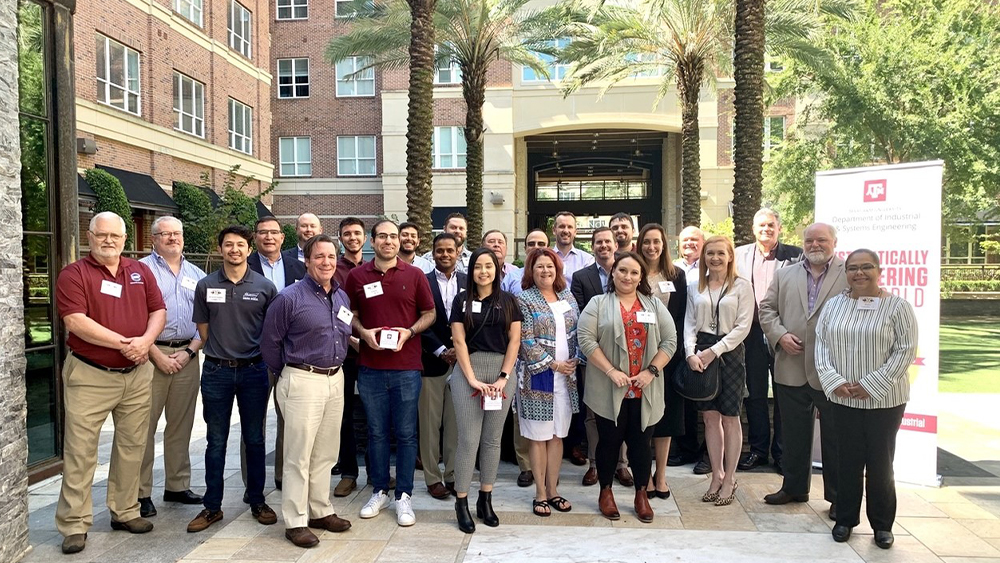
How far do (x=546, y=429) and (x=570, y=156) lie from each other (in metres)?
31.9

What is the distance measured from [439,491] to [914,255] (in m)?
4.21

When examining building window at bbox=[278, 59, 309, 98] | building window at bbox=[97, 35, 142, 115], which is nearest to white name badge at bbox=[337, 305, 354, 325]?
building window at bbox=[97, 35, 142, 115]

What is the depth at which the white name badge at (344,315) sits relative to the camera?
14.8 ft

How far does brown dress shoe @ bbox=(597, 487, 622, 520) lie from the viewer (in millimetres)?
4754

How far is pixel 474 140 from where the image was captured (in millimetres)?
17750

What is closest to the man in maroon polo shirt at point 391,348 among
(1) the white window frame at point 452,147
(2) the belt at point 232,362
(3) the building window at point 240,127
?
(2) the belt at point 232,362

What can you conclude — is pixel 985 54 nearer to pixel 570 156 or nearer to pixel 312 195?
A: pixel 570 156

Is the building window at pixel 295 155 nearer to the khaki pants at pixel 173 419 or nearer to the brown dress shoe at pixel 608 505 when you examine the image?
the khaki pants at pixel 173 419

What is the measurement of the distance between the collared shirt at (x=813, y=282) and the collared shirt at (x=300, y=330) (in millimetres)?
3415

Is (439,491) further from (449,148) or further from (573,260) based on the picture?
(449,148)

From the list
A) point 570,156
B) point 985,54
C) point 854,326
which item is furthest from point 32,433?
point 570,156

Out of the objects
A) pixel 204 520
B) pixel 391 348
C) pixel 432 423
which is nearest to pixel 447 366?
pixel 432 423

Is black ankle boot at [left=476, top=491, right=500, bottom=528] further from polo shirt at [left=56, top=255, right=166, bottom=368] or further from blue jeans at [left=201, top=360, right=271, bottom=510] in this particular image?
polo shirt at [left=56, top=255, right=166, bottom=368]

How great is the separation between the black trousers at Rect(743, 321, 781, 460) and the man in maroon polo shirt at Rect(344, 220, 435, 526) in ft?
9.18
